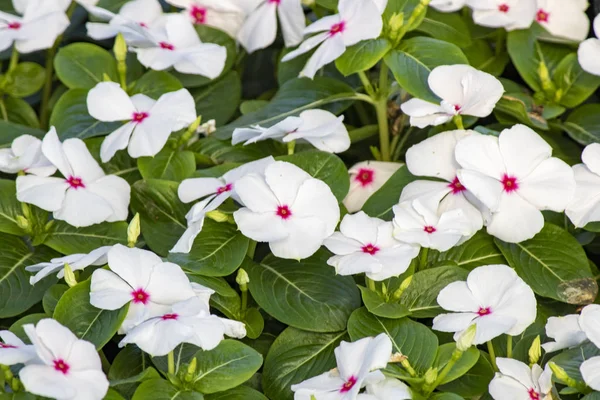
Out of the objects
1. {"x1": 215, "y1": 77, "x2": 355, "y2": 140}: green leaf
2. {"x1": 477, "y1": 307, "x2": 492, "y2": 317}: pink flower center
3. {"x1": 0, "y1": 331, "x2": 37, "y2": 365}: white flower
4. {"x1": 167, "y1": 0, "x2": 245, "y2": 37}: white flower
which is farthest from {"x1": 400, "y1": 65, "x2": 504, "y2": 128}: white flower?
{"x1": 0, "y1": 331, "x2": 37, "y2": 365}: white flower

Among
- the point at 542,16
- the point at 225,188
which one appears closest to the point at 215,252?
the point at 225,188

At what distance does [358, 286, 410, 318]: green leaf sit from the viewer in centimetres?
119

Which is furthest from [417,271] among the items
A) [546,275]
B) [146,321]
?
[146,321]

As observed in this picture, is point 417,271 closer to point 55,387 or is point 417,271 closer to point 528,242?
point 528,242

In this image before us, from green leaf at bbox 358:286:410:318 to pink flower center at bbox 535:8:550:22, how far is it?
2.39ft

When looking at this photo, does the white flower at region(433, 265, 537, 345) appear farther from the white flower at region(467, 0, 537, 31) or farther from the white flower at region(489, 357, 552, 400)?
the white flower at region(467, 0, 537, 31)

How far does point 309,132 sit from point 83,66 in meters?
0.52

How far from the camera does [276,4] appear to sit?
1715 millimetres

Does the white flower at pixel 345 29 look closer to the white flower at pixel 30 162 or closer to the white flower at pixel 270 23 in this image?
the white flower at pixel 270 23

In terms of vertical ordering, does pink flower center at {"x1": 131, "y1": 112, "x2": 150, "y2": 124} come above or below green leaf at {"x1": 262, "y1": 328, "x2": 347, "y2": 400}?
above

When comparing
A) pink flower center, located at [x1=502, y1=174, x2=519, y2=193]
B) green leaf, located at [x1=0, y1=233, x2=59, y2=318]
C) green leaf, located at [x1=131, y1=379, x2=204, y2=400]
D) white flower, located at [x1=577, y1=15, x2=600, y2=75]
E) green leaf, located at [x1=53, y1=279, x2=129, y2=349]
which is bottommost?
green leaf, located at [x1=0, y1=233, x2=59, y2=318]

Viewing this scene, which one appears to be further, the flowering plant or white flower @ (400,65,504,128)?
white flower @ (400,65,504,128)

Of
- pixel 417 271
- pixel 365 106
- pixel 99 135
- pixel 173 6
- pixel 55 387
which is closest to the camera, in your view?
pixel 55 387

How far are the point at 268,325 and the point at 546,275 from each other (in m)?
0.43
